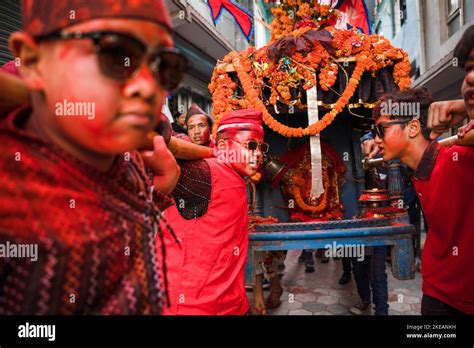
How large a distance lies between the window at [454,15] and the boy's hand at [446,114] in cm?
340

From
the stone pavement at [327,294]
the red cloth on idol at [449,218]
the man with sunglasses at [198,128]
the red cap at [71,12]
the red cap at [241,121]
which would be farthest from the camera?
the stone pavement at [327,294]

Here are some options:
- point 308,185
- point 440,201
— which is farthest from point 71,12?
point 308,185

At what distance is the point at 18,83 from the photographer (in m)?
0.56

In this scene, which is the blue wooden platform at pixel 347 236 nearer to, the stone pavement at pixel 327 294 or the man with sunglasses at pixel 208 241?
the stone pavement at pixel 327 294

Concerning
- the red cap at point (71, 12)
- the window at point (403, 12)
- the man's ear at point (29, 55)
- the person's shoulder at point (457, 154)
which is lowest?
the person's shoulder at point (457, 154)

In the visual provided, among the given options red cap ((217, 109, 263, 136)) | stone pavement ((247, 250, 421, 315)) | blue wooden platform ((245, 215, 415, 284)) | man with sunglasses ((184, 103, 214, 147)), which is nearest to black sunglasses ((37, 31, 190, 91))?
red cap ((217, 109, 263, 136))

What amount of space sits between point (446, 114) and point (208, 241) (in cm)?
122

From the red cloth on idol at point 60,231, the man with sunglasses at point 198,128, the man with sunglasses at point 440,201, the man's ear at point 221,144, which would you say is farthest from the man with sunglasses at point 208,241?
the man with sunglasses at point 198,128

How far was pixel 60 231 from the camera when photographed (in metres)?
0.56

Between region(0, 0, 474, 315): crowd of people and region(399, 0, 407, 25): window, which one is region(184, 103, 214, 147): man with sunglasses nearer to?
region(0, 0, 474, 315): crowd of people

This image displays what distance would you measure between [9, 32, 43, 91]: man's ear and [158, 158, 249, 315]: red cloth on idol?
1105 millimetres

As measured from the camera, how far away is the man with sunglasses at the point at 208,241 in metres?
1.47

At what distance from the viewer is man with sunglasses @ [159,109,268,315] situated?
1474 mm

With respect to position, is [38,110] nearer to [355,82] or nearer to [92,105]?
[92,105]
